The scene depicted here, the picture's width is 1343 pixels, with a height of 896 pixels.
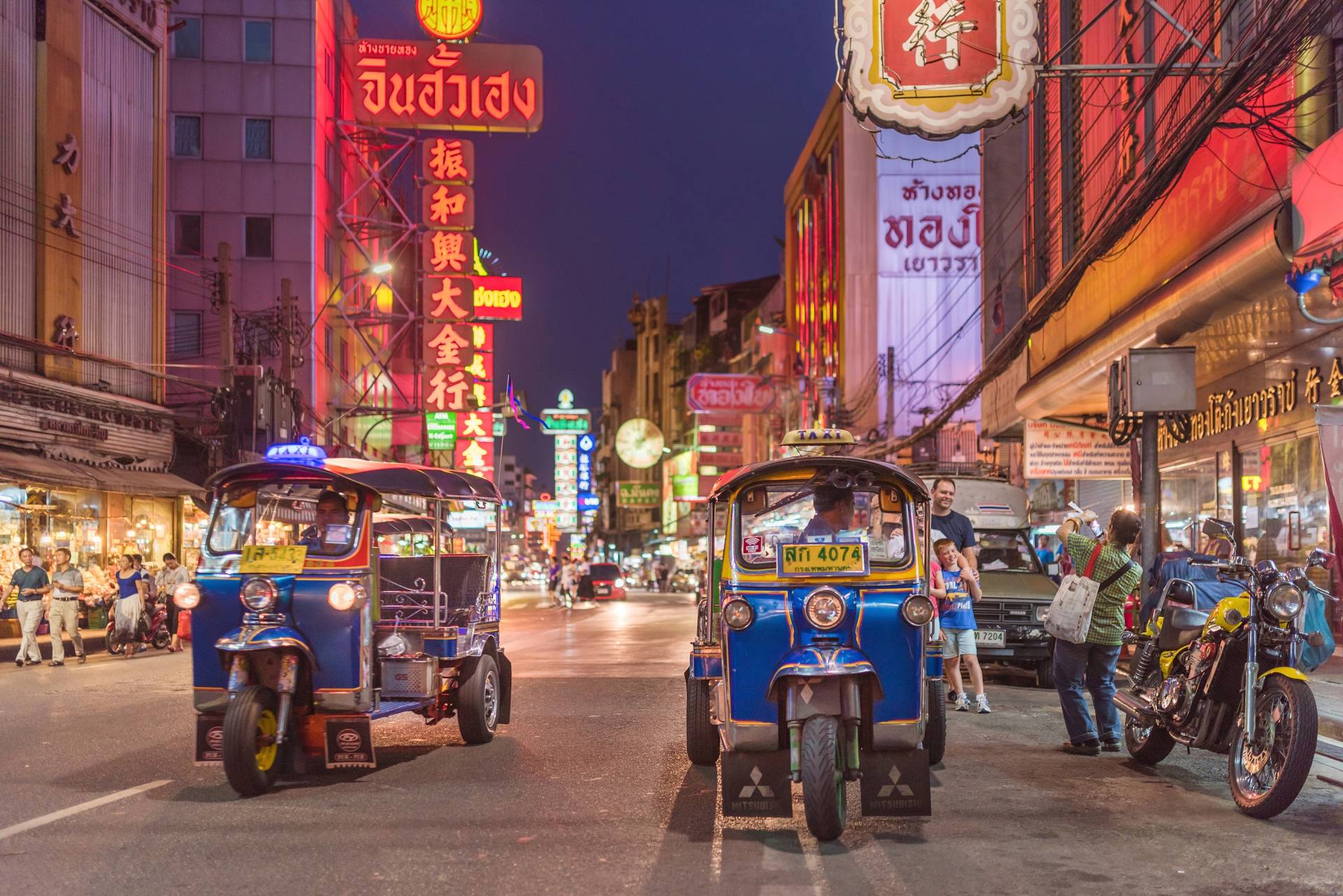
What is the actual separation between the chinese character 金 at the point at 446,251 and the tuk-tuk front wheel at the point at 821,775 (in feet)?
122

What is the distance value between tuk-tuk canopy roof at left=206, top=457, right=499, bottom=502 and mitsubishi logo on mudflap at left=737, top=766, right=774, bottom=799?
11.7 ft

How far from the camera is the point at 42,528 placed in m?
25.8

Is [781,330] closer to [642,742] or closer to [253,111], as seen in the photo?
[253,111]

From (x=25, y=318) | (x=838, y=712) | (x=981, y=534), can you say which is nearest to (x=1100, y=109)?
(x=981, y=534)

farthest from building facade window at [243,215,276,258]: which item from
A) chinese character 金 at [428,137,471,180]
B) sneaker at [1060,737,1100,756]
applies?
sneaker at [1060,737,1100,756]

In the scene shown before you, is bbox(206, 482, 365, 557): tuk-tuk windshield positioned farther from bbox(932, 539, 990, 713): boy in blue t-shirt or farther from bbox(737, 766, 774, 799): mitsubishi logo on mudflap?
bbox(932, 539, 990, 713): boy in blue t-shirt

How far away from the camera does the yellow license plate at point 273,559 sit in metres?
8.68

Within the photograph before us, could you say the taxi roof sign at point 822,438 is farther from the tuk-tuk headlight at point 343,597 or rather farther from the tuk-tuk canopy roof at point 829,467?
the tuk-tuk headlight at point 343,597

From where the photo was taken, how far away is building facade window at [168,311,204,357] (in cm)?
3884

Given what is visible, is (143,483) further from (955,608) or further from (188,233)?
(955,608)

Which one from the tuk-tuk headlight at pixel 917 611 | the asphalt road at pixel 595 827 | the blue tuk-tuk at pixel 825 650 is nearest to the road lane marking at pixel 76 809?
the asphalt road at pixel 595 827

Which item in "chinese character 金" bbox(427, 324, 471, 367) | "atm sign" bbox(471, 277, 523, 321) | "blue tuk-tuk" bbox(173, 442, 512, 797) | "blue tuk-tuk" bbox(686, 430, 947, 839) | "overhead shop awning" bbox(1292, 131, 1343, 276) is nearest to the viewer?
"blue tuk-tuk" bbox(686, 430, 947, 839)

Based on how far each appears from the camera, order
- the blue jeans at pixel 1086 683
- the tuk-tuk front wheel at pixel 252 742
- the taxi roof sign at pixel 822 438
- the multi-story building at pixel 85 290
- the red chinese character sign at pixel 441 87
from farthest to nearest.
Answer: the red chinese character sign at pixel 441 87 < the multi-story building at pixel 85 290 < the taxi roof sign at pixel 822 438 < the blue jeans at pixel 1086 683 < the tuk-tuk front wheel at pixel 252 742

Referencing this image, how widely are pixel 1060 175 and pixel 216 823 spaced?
21543 millimetres
